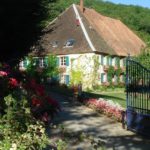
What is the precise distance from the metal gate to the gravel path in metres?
0.36

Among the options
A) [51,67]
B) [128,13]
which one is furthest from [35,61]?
[128,13]

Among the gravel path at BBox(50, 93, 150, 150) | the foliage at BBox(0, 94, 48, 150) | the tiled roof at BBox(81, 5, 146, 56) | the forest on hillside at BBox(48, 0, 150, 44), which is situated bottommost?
the gravel path at BBox(50, 93, 150, 150)

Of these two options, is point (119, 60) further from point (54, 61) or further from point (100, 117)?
point (100, 117)

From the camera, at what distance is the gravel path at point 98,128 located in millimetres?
14266

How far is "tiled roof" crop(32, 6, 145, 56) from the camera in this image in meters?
53.0

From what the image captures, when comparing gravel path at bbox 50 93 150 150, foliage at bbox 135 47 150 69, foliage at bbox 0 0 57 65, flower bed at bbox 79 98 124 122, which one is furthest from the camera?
foliage at bbox 135 47 150 69

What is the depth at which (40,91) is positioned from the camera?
10.9 m

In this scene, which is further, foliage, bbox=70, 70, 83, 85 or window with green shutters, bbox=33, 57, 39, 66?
foliage, bbox=70, 70, 83, 85

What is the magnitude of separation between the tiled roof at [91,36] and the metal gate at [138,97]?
108 ft

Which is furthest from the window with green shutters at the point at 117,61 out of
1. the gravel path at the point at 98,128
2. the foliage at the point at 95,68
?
the gravel path at the point at 98,128

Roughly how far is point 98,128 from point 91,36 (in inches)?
1439

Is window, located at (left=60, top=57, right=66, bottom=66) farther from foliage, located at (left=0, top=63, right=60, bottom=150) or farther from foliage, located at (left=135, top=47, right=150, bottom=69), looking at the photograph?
foliage, located at (left=0, top=63, right=60, bottom=150)

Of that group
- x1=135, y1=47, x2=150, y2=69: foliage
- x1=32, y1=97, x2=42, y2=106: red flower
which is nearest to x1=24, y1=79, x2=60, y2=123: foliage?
x1=32, y1=97, x2=42, y2=106: red flower

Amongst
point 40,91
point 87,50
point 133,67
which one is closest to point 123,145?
point 133,67
